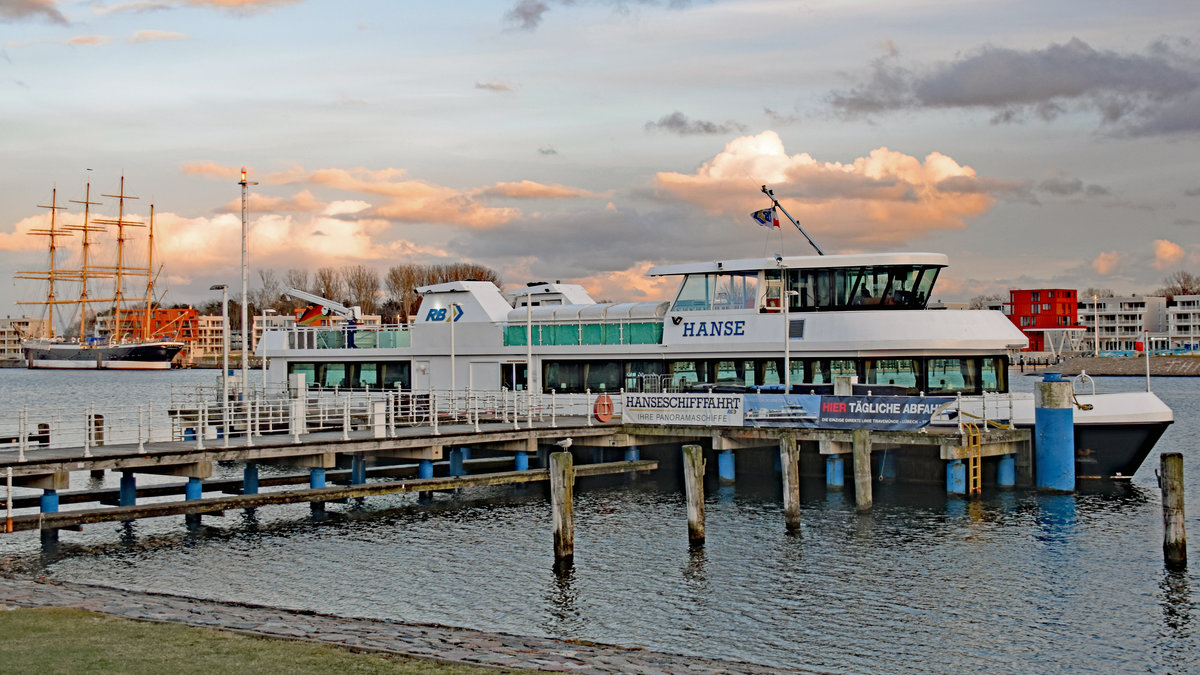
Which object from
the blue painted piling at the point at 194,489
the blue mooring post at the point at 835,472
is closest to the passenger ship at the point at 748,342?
the blue mooring post at the point at 835,472

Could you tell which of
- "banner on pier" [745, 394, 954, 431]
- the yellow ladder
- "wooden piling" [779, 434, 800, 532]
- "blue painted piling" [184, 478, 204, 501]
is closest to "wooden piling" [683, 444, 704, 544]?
"wooden piling" [779, 434, 800, 532]

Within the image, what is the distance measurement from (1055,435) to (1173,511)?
301 inches

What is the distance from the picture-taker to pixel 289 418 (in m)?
31.5

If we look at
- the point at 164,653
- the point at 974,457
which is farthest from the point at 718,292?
the point at 164,653

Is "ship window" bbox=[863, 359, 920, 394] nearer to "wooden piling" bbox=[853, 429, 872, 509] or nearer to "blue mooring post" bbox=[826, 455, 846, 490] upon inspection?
"blue mooring post" bbox=[826, 455, 846, 490]

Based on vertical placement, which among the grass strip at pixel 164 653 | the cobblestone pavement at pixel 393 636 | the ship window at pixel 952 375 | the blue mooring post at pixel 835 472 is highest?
the ship window at pixel 952 375

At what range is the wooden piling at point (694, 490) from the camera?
89.6 ft

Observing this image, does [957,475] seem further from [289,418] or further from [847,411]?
[289,418]

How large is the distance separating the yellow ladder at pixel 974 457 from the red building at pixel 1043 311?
508ft

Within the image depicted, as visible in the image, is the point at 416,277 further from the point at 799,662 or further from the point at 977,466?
the point at 799,662

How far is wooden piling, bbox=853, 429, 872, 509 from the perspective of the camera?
30500mm

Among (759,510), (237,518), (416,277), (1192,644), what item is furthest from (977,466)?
(416,277)

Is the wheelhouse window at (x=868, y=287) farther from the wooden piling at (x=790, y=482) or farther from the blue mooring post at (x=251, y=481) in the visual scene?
the blue mooring post at (x=251, y=481)

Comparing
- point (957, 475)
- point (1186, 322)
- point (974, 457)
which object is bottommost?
point (957, 475)
